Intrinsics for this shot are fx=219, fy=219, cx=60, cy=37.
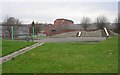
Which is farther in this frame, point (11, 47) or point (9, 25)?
point (9, 25)

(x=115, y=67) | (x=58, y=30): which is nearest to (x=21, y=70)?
(x=115, y=67)

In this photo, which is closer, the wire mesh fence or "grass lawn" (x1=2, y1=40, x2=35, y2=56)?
"grass lawn" (x1=2, y1=40, x2=35, y2=56)

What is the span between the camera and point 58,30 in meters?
80.3

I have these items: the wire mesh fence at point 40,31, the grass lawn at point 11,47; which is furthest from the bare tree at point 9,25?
the grass lawn at point 11,47

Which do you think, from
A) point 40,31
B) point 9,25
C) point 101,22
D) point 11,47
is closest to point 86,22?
point 101,22

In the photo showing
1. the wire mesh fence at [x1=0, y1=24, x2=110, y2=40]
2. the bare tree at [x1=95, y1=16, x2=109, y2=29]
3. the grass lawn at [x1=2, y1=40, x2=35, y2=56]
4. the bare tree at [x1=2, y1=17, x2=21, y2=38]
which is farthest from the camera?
the bare tree at [x1=95, y1=16, x2=109, y2=29]

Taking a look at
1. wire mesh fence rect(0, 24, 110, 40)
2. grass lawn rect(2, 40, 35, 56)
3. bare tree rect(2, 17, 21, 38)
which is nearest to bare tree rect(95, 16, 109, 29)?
wire mesh fence rect(0, 24, 110, 40)

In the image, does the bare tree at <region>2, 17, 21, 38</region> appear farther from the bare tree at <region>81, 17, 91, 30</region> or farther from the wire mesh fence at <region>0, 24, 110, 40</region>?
the bare tree at <region>81, 17, 91, 30</region>

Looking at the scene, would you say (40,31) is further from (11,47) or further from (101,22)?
(11,47)

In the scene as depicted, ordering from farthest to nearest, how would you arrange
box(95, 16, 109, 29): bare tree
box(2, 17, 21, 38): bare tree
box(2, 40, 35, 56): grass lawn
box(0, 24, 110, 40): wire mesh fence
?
1. box(95, 16, 109, 29): bare tree
2. box(2, 17, 21, 38): bare tree
3. box(0, 24, 110, 40): wire mesh fence
4. box(2, 40, 35, 56): grass lawn

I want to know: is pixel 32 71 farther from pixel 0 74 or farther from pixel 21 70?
pixel 0 74

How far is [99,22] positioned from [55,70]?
83.1m

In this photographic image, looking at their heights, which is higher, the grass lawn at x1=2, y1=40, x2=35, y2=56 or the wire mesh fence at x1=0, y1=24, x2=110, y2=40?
the wire mesh fence at x1=0, y1=24, x2=110, y2=40

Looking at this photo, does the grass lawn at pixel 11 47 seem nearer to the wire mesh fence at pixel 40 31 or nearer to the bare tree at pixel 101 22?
the wire mesh fence at pixel 40 31
